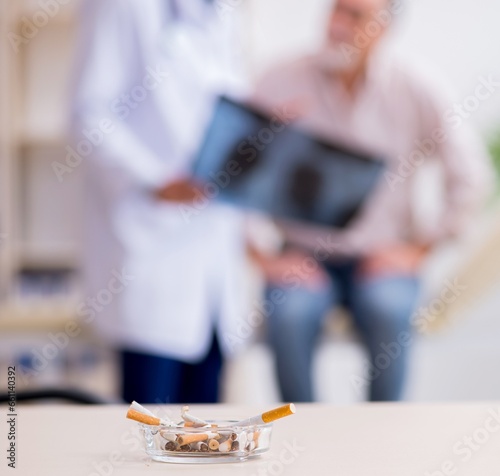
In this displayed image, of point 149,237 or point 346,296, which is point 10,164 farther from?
point 149,237

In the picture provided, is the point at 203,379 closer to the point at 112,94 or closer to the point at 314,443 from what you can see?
the point at 112,94

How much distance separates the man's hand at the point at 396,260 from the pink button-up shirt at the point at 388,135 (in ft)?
0.08

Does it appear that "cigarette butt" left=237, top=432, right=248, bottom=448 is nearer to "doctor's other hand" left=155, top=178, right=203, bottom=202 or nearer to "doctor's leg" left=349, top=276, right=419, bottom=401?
"doctor's other hand" left=155, top=178, right=203, bottom=202

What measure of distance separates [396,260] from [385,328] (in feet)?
0.61

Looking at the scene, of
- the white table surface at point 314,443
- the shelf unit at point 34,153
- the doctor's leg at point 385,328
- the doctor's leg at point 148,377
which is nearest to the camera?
the white table surface at point 314,443

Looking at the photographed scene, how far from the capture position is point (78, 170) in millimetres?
3543

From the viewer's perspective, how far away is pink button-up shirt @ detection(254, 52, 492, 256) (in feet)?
8.18

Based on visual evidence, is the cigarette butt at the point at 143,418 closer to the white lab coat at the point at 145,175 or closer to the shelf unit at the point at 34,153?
the white lab coat at the point at 145,175

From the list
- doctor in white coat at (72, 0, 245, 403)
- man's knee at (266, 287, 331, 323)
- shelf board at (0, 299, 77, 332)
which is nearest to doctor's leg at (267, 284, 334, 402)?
man's knee at (266, 287, 331, 323)

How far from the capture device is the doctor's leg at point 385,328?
2.45 meters

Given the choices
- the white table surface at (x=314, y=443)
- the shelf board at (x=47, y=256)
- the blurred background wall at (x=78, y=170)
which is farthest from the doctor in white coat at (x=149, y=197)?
Result: the shelf board at (x=47, y=256)

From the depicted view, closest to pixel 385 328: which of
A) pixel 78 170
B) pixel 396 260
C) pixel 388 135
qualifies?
pixel 396 260

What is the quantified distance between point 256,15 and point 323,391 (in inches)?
59.7

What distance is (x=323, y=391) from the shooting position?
333 centimetres
